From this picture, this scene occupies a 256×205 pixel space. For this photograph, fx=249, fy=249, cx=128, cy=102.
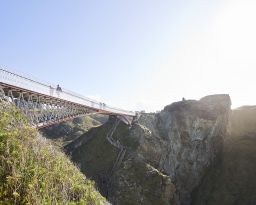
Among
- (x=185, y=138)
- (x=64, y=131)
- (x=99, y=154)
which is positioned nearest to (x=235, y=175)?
(x=185, y=138)

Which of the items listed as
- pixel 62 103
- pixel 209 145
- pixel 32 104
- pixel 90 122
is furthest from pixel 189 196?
pixel 90 122

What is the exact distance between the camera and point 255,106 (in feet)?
323

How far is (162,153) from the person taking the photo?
67688 millimetres

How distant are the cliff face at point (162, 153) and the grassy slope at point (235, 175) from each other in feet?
10.0

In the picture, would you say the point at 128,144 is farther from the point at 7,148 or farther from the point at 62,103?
the point at 7,148

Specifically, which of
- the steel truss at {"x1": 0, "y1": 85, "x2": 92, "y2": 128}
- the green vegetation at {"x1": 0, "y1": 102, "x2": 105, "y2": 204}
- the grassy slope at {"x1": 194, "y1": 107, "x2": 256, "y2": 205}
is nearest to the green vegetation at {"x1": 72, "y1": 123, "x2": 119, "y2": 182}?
the steel truss at {"x1": 0, "y1": 85, "x2": 92, "y2": 128}

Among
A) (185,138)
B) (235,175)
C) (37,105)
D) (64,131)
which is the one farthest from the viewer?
(64,131)

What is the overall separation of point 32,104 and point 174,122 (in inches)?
2124

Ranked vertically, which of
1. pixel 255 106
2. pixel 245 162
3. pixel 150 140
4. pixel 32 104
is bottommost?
pixel 245 162

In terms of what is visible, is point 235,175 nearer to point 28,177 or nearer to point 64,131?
point 64,131

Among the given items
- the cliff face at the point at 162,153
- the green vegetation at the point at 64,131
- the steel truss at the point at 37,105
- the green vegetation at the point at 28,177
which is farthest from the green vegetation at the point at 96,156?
the green vegetation at the point at 28,177

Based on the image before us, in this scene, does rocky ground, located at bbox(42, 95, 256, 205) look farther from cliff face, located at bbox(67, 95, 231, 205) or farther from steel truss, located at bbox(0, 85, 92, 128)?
steel truss, located at bbox(0, 85, 92, 128)

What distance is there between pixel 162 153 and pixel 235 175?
23.2 m

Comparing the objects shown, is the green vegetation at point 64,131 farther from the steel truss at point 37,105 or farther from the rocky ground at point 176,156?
the steel truss at point 37,105
